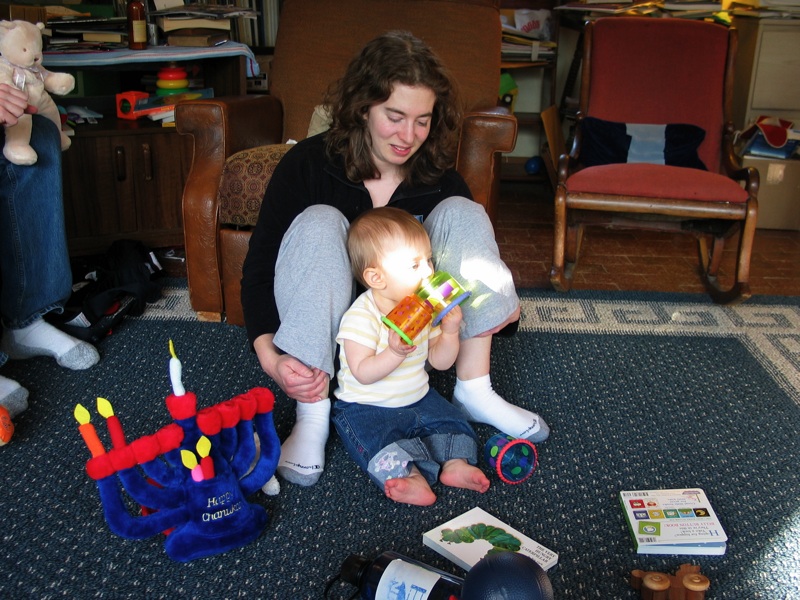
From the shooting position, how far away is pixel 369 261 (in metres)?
1.37

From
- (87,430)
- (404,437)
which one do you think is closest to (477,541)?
(404,437)

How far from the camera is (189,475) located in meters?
1.18

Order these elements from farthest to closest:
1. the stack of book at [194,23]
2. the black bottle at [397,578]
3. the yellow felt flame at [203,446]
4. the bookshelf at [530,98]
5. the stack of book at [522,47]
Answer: the bookshelf at [530,98]
the stack of book at [522,47]
the stack of book at [194,23]
the yellow felt flame at [203,446]
the black bottle at [397,578]

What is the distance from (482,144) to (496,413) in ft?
2.49

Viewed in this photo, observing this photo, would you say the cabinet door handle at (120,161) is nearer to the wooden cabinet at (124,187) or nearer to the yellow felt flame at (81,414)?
the wooden cabinet at (124,187)

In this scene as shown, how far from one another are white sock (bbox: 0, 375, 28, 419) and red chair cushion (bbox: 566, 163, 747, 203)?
154cm

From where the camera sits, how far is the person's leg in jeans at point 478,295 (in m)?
1.46

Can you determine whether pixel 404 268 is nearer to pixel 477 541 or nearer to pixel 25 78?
pixel 477 541

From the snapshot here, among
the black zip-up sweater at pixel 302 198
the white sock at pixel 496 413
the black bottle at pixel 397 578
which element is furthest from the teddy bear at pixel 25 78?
the black bottle at pixel 397 578

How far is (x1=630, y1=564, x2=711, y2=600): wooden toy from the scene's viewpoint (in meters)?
1.08

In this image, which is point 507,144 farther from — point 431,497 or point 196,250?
point 431,497

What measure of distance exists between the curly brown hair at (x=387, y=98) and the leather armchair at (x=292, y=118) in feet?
1.18

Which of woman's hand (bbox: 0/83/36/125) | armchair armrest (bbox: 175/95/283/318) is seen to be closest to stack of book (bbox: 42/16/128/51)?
armchair armrest (bbox: 175/95/283/318)

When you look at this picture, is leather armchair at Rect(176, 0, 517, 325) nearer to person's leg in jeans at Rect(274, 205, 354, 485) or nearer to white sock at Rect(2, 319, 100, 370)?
white sock at Rect(2, 319, 100, 370)
